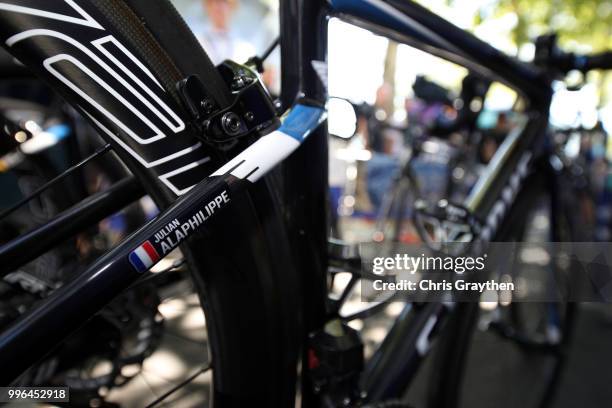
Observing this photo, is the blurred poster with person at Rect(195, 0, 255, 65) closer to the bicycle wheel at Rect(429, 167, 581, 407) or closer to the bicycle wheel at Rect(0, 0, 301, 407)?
the bicycle wheel at Rect(429, 167, 581, 407)

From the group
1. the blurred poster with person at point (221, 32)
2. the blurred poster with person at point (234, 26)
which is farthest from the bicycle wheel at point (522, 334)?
the blurred poster with person at point (221, 32)

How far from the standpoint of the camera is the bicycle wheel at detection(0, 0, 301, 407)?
41cm

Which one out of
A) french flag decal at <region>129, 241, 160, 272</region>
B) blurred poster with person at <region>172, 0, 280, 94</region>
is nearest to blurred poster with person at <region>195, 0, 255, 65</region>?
blurred poster with person at <region>172, 0, 280, 94</region>

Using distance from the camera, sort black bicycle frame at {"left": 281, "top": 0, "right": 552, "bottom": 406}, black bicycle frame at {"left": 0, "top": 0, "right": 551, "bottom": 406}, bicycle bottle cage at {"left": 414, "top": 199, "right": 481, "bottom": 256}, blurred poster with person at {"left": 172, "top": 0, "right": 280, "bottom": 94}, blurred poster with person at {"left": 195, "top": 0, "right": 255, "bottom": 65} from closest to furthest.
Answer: black bicycle frame at {"left": 0, "top": 0, "right": 551, "bottom": 406}
black bicycle frame at {"left": 281, "top": 0, "right": 552, "bottom": 406}
bicycle bottle cage at {"left": 414, "top": 199, "right": 481, "bottom": 256}
blurred poster with person at {"left": 172, "top": 0, "right": 280, "bottom": 94}
blurred poster with person at {"left": 195, "top": 0, "right": 255, "bottom": 65}

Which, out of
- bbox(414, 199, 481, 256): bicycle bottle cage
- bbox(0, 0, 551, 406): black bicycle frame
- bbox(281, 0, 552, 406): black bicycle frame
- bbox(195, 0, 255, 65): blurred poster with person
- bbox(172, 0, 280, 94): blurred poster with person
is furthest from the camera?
bbox(195, 0, 255, 65): blurred poster with person

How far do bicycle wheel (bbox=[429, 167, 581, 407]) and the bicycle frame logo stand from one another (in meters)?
0.71

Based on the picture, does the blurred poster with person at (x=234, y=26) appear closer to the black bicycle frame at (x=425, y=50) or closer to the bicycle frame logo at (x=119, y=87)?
the black bicycle frame at (x=425, y=50)

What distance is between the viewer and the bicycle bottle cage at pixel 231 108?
0.47 metres

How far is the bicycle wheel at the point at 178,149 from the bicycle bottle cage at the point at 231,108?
0.02 meters

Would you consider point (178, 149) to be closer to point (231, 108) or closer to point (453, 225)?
point (231, 108)

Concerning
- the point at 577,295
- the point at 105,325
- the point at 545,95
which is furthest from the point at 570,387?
the point at 105,325

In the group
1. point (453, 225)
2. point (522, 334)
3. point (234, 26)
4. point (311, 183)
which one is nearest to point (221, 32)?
point (234, 26)

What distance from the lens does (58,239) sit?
66cm

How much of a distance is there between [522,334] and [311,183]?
54.6 inches
